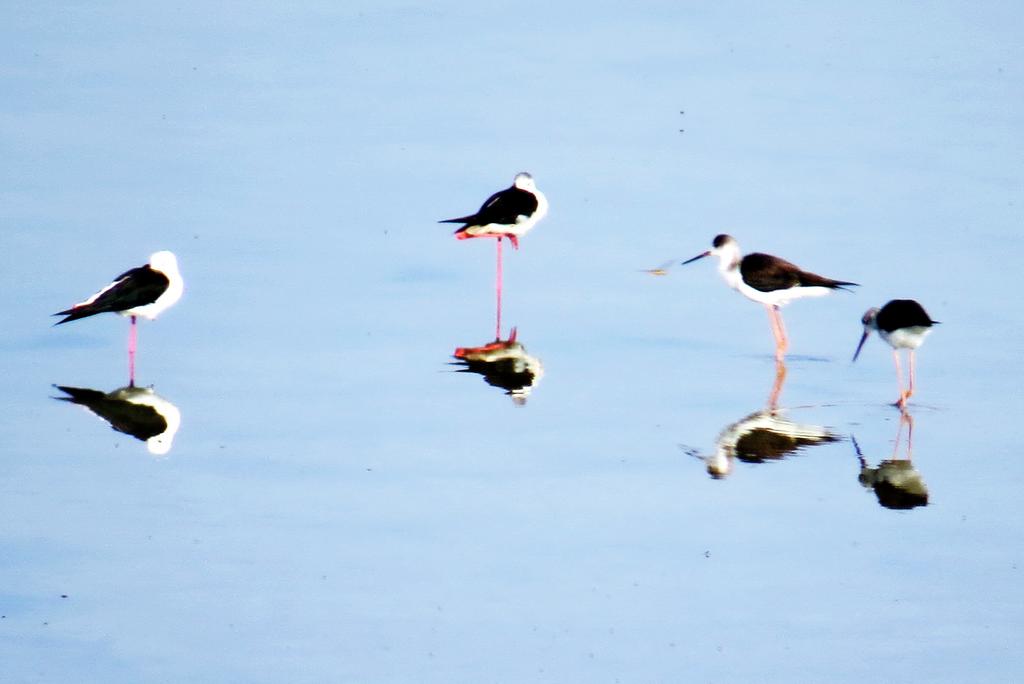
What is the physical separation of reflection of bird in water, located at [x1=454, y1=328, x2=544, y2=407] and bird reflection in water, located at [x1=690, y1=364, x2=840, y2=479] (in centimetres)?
134

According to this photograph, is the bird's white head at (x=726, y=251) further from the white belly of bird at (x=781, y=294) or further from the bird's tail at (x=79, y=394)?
the bird's tail at (x=79, y=394)

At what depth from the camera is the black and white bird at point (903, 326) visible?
1058 cm

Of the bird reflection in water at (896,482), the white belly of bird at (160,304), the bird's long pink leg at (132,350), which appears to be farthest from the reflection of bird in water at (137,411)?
the bird reflection in water at (896,482)

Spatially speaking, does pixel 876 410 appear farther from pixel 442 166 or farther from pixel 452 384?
pixel 442 166

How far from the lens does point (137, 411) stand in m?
10.3

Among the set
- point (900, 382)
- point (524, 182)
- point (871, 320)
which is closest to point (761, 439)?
point (900, 382)

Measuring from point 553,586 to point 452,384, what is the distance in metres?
3.10

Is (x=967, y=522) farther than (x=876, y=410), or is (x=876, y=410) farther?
(x=876, y=410)

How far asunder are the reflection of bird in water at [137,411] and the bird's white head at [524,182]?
4.27m

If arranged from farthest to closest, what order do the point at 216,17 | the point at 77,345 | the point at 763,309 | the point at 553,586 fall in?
the point at 216,17 < the point at 763,309 < the point at 77,345 < the point at 553,586

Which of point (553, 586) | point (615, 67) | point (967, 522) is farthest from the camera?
point (615, 67)

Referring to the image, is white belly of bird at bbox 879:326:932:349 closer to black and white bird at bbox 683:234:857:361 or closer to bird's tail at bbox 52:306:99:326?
black and white bird at bbox 683:234:857:361

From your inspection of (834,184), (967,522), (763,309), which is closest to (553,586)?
(967,522)

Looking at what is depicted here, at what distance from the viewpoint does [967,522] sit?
29.1 feet
